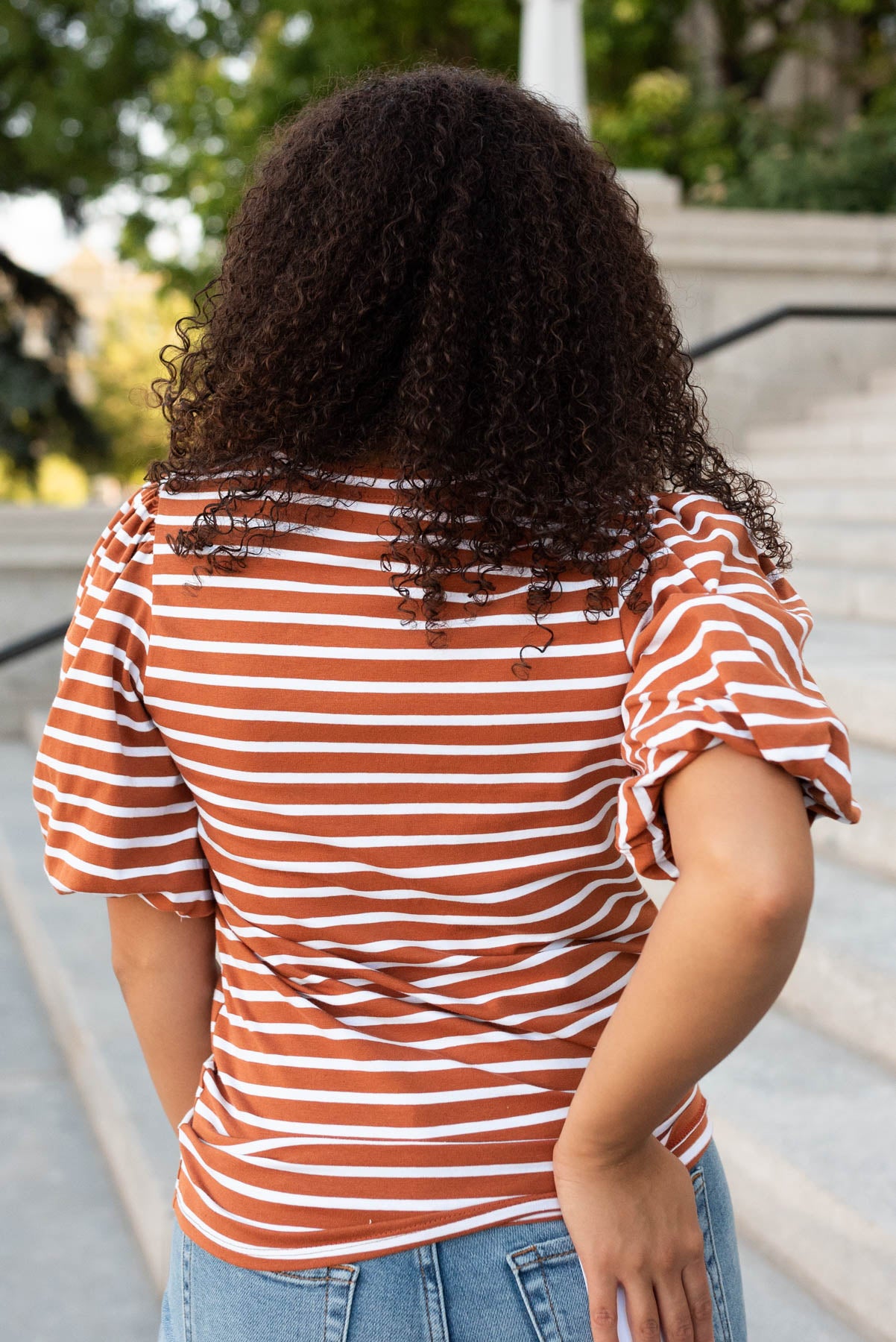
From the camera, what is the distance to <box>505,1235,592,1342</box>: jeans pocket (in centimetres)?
94

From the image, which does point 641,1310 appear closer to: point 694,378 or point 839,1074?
point 839,1074

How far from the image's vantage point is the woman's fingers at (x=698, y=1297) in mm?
958

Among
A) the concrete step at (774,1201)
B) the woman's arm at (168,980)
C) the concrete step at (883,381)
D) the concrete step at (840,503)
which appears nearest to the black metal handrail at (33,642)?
the concrete step at (774,1201)

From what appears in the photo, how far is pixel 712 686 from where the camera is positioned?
81 cm

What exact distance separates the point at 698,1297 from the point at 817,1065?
5.65 feet

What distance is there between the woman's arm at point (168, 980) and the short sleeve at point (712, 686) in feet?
1.55

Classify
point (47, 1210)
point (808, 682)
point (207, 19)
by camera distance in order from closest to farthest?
1. point (808, 682)
2. point (47, 1210)
3. point (207, 19)

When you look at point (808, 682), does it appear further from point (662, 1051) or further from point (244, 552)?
point (244, 552)

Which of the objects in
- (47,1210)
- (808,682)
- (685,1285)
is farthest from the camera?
(47,1210)

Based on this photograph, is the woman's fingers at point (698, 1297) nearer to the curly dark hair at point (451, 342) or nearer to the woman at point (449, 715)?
the woman at point (449, 715)

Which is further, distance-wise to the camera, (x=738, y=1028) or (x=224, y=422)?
(x=224, y=422)

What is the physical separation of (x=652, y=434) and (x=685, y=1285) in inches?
25.5

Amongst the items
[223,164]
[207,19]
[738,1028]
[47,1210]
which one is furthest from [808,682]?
[207,19]

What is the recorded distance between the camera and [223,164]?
11203mm
